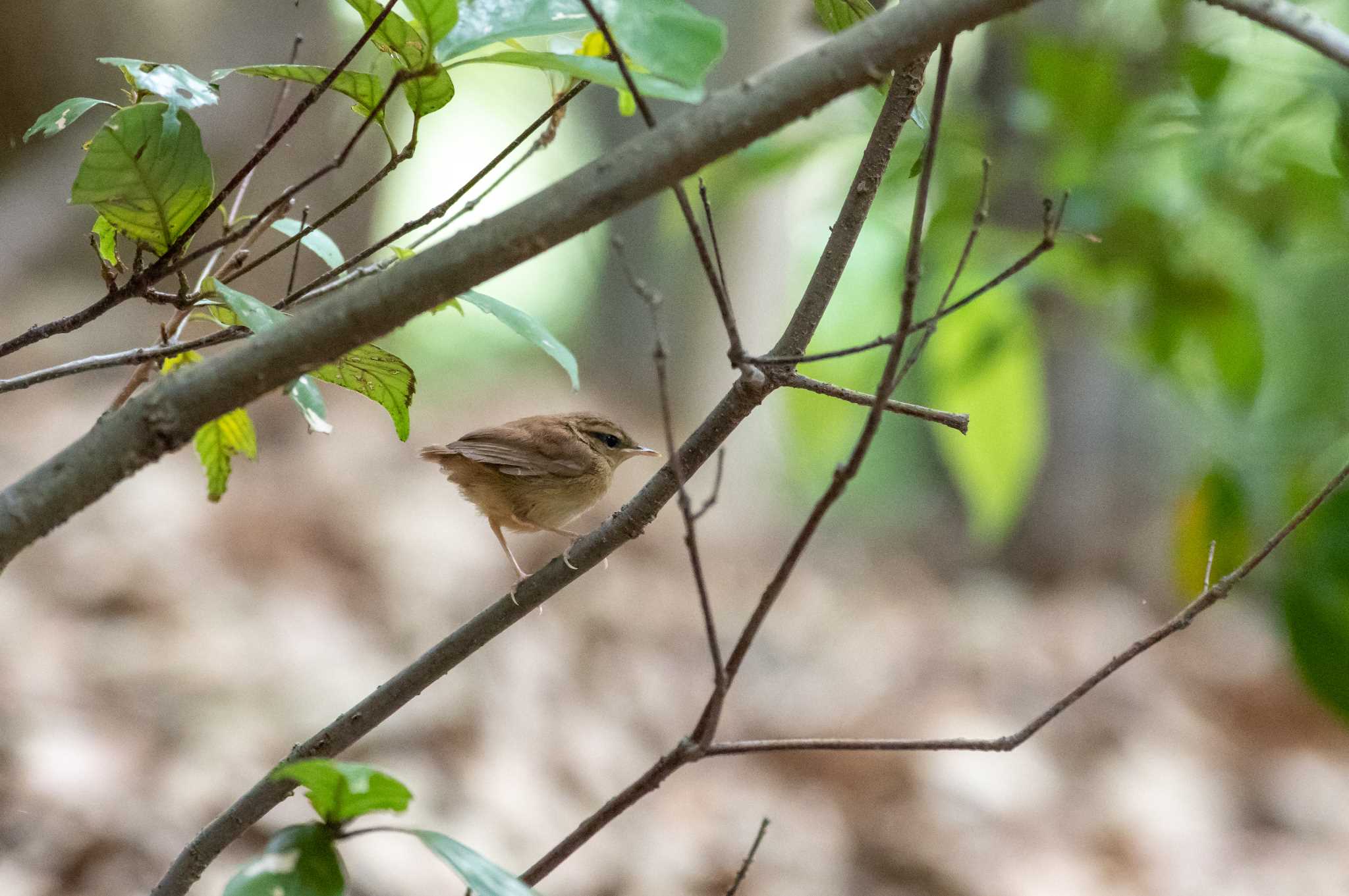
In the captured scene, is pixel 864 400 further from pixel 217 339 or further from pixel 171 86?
pixel 171 86

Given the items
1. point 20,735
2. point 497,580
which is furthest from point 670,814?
point 20,735

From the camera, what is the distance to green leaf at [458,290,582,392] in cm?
125

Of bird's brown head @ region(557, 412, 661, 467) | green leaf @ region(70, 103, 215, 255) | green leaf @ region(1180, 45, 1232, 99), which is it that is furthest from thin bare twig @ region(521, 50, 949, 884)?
green leaf @ region(1180, 45, 1232, 99)

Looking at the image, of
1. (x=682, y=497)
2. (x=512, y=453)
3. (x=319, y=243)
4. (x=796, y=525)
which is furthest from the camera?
(x=796, y=525)

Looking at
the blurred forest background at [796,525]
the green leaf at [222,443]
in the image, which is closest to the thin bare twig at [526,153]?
the green leaf at [222,443]

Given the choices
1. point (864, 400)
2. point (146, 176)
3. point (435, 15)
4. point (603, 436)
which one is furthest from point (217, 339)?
point (603, 436)

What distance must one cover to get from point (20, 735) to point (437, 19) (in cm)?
246

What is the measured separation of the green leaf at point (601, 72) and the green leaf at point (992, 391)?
6.29 ft

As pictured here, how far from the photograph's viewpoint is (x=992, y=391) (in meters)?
3.07

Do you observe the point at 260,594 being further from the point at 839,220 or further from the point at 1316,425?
the point at 1316,425

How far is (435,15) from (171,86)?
14.5 inches

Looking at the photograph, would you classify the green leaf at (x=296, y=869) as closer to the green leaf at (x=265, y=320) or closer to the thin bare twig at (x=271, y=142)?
the green leaf at (x=265, y=320)

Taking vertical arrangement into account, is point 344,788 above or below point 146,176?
below

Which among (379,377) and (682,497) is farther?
(379,377)
